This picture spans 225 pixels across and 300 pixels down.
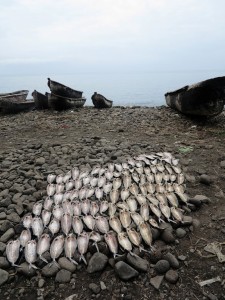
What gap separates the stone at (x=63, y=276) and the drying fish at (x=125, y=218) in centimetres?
116

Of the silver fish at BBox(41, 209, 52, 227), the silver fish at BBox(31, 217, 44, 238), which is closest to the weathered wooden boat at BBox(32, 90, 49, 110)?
the silver fish at BBox(41, 209, 52, 227)

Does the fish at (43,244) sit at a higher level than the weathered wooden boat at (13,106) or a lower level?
lower

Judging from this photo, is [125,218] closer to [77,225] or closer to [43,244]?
[77,225]

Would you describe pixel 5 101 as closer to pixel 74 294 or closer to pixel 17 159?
pixel 17 159

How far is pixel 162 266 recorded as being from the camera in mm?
4281

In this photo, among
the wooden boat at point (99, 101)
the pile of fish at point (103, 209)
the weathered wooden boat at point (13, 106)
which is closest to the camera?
the pile of fish at point (103, 209)

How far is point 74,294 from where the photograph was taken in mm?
4035

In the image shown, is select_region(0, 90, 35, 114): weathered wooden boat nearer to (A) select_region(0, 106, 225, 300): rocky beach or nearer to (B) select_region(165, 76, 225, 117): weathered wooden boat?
(A) select_region(0, 106, 225, 300): rocky beach

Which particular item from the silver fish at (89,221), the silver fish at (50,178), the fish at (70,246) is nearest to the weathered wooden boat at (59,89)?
the silver fish at (50,178)

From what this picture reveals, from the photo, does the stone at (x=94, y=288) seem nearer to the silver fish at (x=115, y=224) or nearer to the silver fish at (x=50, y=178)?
the silver fish at (x=115, y=224)

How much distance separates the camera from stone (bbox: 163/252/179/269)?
434 centimetres

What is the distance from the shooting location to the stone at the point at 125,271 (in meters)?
4.15

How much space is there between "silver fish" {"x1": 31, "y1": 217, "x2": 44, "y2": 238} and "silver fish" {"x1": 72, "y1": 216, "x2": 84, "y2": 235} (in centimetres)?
52

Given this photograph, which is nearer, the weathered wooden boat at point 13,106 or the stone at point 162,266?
the stone at point 162,266
